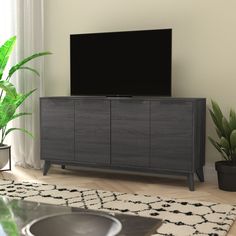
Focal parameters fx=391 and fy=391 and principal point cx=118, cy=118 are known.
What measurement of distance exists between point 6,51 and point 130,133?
1.54 metres

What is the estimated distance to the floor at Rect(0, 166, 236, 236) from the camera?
3.20 metres

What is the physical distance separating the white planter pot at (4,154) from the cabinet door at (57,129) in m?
0.40

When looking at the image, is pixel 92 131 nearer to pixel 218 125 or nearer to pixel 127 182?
pixel 127 182

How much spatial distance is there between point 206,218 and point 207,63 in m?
1.63

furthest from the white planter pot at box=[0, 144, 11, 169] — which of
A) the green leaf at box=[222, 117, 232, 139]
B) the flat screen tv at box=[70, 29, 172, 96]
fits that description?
the green leaf at box=[222, 117, 232, 139]

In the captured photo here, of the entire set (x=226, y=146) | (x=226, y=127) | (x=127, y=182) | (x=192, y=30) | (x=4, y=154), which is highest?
(x=192, y=30)

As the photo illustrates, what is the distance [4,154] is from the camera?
401cm

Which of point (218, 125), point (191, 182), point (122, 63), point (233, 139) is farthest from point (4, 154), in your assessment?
point (233, 139)

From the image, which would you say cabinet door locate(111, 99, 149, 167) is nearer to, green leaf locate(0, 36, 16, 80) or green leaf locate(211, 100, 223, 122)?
green leaf locate(211, 100, 223, 122)

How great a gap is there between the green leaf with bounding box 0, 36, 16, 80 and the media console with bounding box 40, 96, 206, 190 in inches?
22.6

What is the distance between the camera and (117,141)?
3574mm

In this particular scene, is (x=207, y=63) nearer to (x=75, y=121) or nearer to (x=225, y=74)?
(x=225, y=74)

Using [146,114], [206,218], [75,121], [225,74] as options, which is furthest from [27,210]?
[225,74]

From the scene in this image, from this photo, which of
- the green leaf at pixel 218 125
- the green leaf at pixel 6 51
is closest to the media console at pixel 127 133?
the green leaf at pixel 218 125
